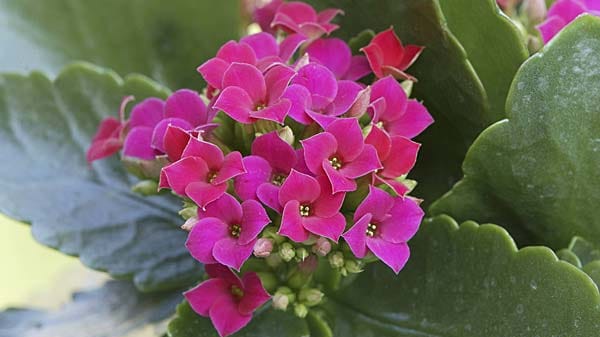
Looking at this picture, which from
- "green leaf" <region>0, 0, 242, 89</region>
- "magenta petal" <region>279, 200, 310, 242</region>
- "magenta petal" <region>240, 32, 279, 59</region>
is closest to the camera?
"magenta petal" <region>279, 200, 310, 242</region>

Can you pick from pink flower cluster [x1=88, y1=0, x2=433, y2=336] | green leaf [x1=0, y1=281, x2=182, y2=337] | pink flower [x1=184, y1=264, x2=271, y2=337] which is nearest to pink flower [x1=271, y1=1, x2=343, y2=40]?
pink flower cluster [x1=88, y1=0, x2=433, y2=336]

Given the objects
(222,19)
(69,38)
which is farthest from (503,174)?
(69,38)

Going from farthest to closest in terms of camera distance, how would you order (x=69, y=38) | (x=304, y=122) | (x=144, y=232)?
(x=69, y=38) → (x=144, y=232) → (x=304, y=122)

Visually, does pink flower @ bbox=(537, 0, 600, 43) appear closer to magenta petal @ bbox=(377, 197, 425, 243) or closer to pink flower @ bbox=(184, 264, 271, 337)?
magenta petal @ bbox=(377, 197, 425, 243)

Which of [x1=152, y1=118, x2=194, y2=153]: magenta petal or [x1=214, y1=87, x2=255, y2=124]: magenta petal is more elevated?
[x1=214, y1=87, x2=255, y2=124]: magenta petal

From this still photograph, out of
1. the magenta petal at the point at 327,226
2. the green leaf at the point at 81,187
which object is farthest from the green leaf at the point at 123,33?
the magenta petal at the point at 327,226

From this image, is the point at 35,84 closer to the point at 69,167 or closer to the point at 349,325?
the point at 69,167

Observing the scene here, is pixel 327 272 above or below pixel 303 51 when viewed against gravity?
below
